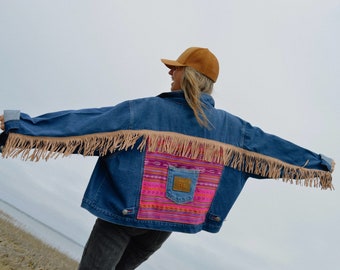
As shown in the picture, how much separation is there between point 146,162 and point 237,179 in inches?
28.0

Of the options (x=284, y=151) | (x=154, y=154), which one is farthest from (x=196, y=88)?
(x=284, y=151)

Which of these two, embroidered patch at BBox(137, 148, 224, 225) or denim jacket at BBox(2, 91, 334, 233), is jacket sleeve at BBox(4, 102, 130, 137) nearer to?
denim jacket at BBox(2, 91, 334, 233)

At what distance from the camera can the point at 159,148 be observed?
113 inches

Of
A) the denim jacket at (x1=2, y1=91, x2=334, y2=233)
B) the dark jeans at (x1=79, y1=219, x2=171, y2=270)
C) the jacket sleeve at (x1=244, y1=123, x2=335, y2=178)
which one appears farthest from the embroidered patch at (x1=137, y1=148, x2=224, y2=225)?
the jacket sleeve at (x1=244, y1=123, x2=335, y2=178)

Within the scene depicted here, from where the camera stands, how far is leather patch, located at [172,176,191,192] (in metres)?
2.89

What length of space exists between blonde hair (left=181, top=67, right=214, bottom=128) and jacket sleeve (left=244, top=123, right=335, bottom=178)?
43 centimetres

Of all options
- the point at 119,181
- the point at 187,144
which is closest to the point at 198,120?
the point at 187,144

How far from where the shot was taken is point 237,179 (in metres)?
3.17

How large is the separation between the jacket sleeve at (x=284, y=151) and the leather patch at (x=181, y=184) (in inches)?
21.9

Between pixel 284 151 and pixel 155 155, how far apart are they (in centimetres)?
106

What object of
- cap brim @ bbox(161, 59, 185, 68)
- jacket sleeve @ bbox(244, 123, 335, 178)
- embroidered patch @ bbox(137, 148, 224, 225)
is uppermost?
cap brim @ bbox(161, 59, 185, 68)

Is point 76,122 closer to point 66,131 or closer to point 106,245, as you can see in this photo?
point 66,131

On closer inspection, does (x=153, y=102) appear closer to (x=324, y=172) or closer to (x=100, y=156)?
(x=100, y=156)

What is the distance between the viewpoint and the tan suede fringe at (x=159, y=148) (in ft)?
8.71
